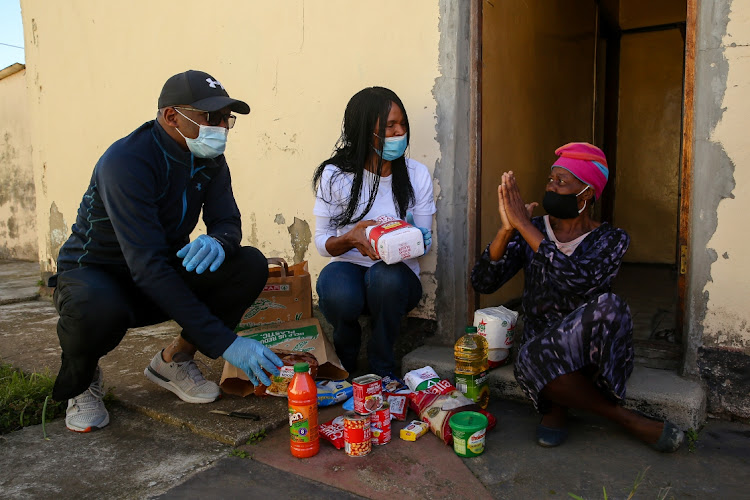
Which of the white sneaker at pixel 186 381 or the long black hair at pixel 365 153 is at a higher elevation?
the long black hair at pixel 365 153

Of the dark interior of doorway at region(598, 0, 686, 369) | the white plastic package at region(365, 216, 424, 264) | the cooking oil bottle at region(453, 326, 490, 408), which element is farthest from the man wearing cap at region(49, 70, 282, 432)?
the dark interior of doorway at region(598, 0, 686, 369)

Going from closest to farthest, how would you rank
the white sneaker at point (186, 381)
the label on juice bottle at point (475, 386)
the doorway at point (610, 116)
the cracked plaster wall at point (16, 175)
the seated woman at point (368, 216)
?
the label on juice bottle at point (475, 386), the white sneaker at point (186, 381), the seated woman at point (368, 216), the doorway at point (610, 116), the cracked plaster wall at point (16, 175)


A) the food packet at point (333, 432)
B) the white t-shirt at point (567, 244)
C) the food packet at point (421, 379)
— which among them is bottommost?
the food packet at point (333, 432)

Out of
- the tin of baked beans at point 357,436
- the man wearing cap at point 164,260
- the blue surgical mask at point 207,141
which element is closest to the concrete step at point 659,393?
the tin of baked beans at point 357,436

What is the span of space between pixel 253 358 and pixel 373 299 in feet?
2.55

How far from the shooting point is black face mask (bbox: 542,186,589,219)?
8.18ft

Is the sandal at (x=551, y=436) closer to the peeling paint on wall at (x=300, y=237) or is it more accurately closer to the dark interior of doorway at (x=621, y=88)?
→ the peeling paint on wall at (x=300, y=237)

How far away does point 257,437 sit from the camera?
96.7 inches

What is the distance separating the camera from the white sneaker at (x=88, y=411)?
2529 millimetres

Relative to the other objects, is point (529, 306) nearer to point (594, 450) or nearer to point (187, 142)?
point (594, 450)

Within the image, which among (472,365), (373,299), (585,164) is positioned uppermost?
(585,164)

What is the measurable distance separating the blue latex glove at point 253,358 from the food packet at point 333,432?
1.01 feet

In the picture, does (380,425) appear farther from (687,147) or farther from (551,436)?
(687,147)

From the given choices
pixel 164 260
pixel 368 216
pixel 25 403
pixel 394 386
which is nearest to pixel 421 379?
pixel 394 386
